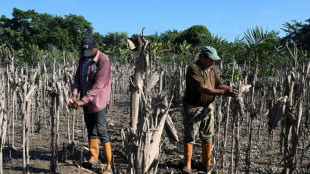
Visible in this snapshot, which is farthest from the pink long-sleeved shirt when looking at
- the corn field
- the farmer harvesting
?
the corn field

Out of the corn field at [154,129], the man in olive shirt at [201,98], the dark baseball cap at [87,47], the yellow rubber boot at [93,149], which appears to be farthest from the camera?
the yellow rubber boot at [93,149]

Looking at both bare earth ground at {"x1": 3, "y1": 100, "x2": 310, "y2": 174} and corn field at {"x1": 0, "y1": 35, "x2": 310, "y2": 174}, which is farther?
bare earth ground at {"x1": 3, "y1": 100, "x2": 310, "y2": 174}

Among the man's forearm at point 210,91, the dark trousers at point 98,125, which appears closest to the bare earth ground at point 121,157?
the dark trousers at point 98,125

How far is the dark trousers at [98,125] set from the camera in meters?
3.34

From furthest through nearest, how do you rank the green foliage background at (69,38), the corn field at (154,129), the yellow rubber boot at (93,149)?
the green foliage background at (69,38)
the yellow rubber boot at (93,149)
the corn field at (154,129)

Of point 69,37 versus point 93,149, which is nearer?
point 93,149

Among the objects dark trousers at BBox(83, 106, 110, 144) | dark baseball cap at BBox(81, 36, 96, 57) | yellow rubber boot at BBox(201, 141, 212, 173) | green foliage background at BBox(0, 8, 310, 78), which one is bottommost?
yellow rubber boot at BBox(201, 141, 212, 173)

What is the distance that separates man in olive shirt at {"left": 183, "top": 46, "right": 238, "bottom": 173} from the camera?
3.31m

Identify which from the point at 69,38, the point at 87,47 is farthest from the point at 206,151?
the point at 69,38

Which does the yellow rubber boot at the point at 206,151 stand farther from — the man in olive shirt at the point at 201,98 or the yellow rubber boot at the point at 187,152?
the yellow rubber boot at the point at 187,152

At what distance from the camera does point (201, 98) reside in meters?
3.51

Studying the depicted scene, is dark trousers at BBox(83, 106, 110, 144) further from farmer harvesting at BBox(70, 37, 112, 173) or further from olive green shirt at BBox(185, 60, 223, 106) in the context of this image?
olive green shirt at BBox(185, 60, 223, 106)

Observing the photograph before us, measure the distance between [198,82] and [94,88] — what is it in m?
1.11

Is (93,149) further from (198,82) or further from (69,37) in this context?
(69,37)
